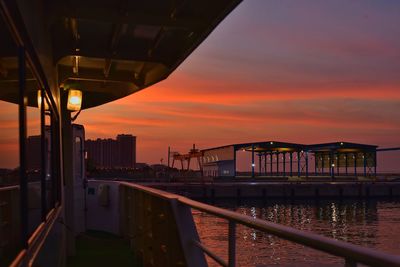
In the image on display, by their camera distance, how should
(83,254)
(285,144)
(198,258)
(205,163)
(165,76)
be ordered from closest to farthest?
1. (198,258)
2. (165,76)
3. (83,254)
4. (285,144)
5. (205,163)

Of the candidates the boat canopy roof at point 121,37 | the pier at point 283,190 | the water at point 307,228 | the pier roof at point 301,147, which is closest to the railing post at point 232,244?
the boat canopy roof at point 121,37

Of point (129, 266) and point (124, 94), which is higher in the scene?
point (124, 94)

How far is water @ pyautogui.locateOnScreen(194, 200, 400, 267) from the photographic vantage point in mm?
27422

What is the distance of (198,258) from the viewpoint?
16.7ft

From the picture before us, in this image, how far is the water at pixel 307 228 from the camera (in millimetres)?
27422

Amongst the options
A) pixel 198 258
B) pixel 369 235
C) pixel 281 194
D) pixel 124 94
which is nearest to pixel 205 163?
pixel 281 194

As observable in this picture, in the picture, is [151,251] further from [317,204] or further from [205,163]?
[205,163]

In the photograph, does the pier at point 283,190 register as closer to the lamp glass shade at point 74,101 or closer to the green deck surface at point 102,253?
the green deck surface at point 102,253

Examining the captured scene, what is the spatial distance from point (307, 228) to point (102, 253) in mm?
32400

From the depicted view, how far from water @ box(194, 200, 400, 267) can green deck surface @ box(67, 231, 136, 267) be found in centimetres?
698

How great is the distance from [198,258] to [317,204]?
57881 mm

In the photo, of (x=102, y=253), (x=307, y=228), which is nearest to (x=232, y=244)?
(x=102, y=253)

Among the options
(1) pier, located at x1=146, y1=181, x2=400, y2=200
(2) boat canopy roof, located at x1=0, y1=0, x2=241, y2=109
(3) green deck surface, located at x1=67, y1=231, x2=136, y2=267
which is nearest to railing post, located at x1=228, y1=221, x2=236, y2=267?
(2) boat canopy roof, located at x1=0, y1=0, x2=241, y2=109

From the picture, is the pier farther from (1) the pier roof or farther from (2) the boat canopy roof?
(2) the boat canopy roof
